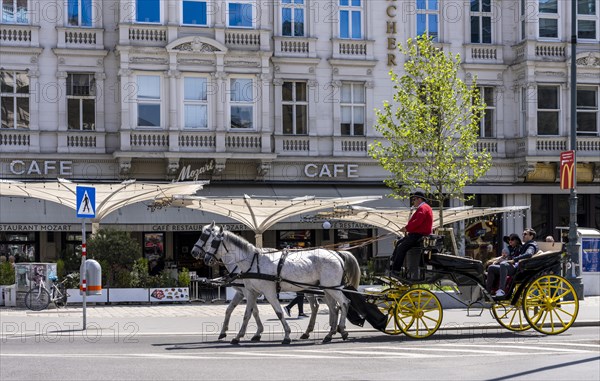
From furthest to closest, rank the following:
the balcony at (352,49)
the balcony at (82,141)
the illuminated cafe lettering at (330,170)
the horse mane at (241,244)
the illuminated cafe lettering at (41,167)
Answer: the balcony at (352,49) → the illuminated cafe lettering at (330,170) → the balcony at (82,141) → the illuminated cafe lettering at (41,167) → the horse mane at (241,244)

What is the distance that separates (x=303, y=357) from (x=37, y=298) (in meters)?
12.2

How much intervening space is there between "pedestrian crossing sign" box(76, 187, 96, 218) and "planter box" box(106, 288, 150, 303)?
709 cm

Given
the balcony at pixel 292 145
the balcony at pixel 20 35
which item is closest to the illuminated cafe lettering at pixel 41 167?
the balcony at pixel 20 35

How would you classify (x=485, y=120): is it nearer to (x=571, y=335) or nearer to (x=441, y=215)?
(x=441, y=215)

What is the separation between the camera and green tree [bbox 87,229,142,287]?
86.9 feet

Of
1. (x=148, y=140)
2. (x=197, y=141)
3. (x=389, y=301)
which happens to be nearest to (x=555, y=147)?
Answer: (x=197, y=141)

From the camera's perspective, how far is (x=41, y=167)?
3216 centimetres

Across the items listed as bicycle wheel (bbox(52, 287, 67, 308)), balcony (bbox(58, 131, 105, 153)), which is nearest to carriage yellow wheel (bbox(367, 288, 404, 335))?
bicycle wheel (bbox(52, 287, 67, 308))

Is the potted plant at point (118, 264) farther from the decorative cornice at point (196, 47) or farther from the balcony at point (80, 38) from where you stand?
the balcony at point (80, 38)

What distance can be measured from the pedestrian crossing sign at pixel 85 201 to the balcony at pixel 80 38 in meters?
14.6

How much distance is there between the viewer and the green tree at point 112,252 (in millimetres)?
26500

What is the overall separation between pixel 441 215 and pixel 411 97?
5120 millimetres

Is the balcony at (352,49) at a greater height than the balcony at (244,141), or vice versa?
the balcony at (352,49)

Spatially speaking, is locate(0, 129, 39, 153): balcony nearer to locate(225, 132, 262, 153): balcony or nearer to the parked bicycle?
locate(225, 132, 262, 153): balcony
